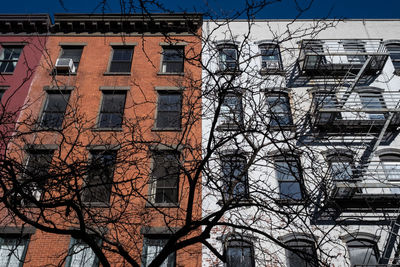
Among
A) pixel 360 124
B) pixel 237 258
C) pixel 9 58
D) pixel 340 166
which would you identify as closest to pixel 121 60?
pixel 9 58

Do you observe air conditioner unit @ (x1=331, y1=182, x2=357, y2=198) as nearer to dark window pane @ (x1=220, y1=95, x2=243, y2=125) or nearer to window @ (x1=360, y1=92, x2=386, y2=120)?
dark window pane @ (x1=220, y1=95, x2=243, y2=125)

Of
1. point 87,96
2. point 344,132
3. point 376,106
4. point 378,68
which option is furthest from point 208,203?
point 378,68

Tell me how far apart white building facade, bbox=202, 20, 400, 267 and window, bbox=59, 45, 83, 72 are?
799 cm

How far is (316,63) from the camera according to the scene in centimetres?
1590

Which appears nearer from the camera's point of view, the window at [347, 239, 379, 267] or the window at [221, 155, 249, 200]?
the window at [221, 155, 249, 200]

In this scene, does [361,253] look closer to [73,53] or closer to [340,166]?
[340,166]

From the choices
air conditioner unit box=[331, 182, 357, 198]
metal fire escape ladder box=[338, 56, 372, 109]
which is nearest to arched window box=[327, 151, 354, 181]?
air conditioner unit box=[331, 182, 357, 198]

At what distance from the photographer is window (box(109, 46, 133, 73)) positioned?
16.8 m

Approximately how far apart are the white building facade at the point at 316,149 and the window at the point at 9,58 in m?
11.5

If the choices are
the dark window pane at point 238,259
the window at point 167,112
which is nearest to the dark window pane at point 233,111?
the window at point 167,112

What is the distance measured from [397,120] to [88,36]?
17.6 m

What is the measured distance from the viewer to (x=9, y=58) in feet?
57.6

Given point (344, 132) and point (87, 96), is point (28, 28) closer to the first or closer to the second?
point (87, 96)

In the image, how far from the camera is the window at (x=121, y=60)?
55.0 ft
